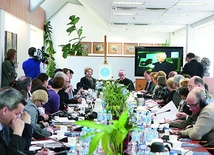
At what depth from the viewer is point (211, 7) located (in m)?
10.8

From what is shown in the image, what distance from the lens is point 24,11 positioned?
506 inches

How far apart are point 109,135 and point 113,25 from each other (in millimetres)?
15756

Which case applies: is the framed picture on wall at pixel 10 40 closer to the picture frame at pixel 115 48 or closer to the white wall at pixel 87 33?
the white wall at pixel 87 33

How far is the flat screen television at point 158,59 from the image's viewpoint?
1440 cm

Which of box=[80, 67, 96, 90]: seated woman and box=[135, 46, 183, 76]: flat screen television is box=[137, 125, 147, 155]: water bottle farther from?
box=[135, 46, 183, 76]: flat screen television

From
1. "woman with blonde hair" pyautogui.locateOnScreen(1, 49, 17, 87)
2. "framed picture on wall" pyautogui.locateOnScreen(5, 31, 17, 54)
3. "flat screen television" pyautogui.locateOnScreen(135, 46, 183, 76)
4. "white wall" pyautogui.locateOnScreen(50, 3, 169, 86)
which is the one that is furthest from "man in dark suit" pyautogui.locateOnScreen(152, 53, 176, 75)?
"woman with blonde hair" pyautogui.locateOnScreen(1, 49, 17, 87)

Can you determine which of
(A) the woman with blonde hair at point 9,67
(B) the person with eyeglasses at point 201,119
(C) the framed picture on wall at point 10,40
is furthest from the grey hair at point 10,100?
(C) the framed picture on wall at point 10,40

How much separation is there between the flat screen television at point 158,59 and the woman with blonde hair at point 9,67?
19.6ft

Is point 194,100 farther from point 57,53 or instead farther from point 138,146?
point 57,53

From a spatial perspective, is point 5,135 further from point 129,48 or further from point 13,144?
point 129,48

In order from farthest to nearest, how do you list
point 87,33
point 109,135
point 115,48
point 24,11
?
point 115,48
point 87,33
point 24,11
point 109,135

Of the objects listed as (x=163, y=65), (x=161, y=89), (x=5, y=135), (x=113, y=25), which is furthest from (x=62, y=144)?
(x=113, y=25)

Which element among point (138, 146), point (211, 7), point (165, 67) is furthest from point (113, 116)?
point (165, 67)

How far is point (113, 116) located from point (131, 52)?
1555cm
